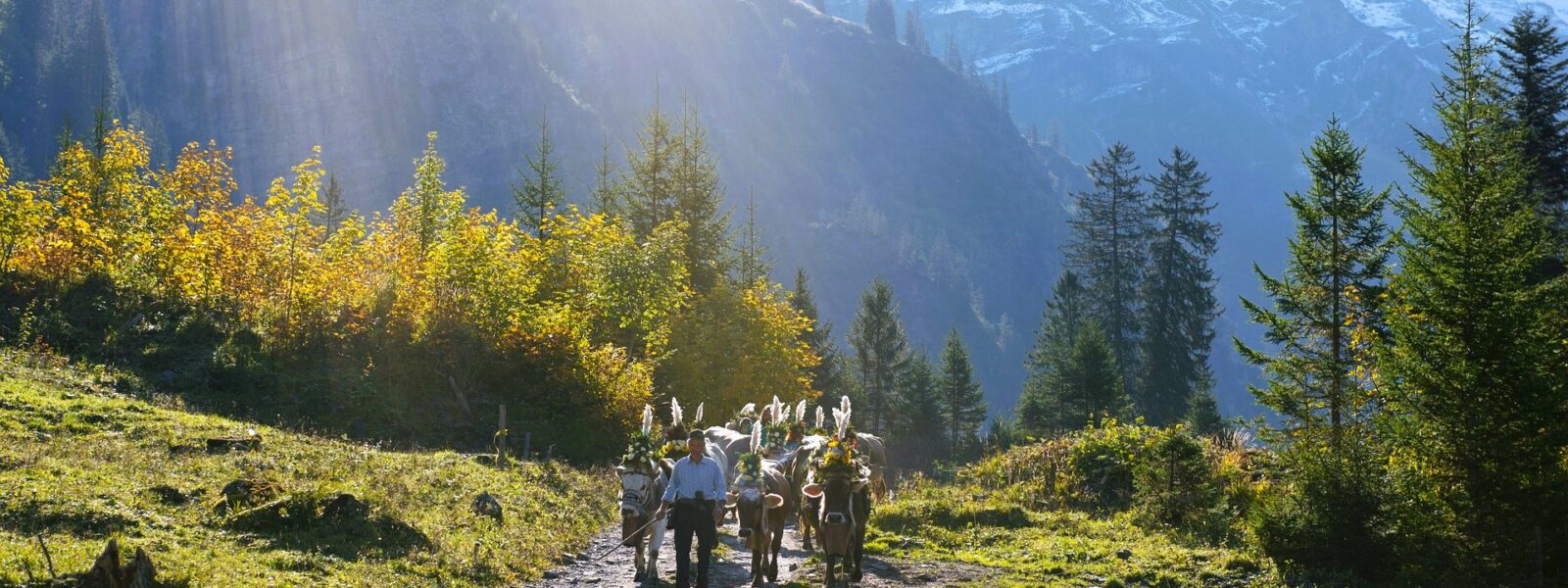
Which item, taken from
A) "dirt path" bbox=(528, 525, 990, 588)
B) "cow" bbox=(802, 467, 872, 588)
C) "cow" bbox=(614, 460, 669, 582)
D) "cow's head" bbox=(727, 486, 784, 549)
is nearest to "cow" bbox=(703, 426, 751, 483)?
"dirt path" bbox=(528, 525, 990, 588)

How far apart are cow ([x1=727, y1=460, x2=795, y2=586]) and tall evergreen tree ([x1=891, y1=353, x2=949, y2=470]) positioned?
163ft

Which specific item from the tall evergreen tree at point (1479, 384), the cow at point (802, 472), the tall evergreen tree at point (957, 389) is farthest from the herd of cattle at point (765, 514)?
the tall evergreen tree at point (957, 389)

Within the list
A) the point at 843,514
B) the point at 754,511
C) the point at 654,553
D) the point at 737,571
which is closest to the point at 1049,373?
the point at 737,571

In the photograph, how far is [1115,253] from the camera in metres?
67.5

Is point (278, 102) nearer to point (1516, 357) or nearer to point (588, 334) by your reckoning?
point (588, 334)

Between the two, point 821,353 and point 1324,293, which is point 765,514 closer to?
point 1324,293

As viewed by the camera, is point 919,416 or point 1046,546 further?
point 919,416

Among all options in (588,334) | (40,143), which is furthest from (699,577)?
(40,143)

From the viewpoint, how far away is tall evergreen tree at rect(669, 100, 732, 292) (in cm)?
5056

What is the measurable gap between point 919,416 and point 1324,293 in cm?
4793

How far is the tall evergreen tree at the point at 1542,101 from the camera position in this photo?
26172 millimetres

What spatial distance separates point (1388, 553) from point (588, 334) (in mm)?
27011

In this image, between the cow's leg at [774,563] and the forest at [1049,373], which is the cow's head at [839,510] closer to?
the cow's leg at [774,563]

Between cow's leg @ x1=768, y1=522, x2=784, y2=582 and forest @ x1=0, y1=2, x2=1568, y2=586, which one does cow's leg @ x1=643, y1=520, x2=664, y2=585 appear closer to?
cow's leg @ x1=768, y1=522, x2=784, y2=582
